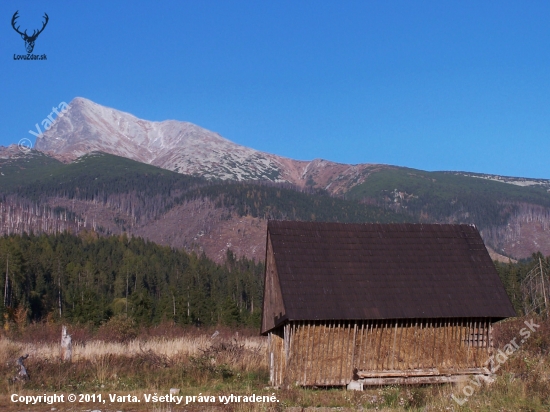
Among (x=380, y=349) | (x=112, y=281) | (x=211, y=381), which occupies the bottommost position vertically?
(x=112, y=281)

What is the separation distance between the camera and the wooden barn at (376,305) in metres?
17.0

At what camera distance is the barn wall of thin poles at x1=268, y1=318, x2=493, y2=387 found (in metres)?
17.0

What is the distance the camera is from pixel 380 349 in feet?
57.2

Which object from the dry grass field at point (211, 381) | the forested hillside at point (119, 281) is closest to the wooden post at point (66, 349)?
the dry grass field at point (211, 381)

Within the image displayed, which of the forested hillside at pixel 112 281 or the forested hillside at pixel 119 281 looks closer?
the forested hillside at pixel 119 281

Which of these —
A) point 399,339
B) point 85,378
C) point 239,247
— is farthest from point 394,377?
point 239,247
